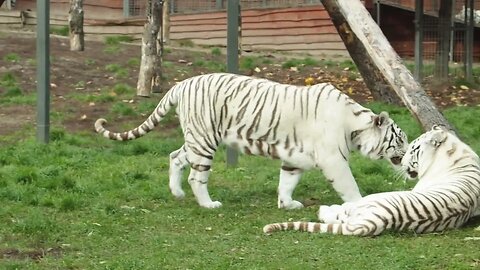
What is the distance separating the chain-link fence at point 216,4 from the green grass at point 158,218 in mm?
11654

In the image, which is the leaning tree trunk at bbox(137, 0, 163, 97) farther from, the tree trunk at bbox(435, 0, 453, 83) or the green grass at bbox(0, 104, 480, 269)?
the tree trunk at bbox(435, 0, 453, 83)

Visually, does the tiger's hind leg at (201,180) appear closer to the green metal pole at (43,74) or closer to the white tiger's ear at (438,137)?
the white tiger's ear at (438,137)

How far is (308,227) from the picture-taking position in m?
6.06

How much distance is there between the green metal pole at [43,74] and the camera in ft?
33.6

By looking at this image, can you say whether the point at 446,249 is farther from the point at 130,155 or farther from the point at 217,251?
the point at 130,155

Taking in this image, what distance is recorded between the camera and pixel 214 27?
22.3 m

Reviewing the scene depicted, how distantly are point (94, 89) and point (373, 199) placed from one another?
8910mm

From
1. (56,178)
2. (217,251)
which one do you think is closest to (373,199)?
(217,251)

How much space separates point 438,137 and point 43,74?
215 inches

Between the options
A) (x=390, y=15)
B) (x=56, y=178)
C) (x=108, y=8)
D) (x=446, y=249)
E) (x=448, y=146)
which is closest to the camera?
(x=446, y=249)

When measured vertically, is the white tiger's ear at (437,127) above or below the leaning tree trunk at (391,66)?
below

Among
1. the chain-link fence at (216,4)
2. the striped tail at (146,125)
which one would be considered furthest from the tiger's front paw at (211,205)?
the chain-link fence at (216,4)

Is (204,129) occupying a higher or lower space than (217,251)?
higher

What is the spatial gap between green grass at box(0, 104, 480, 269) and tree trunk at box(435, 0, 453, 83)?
4.92 meters
